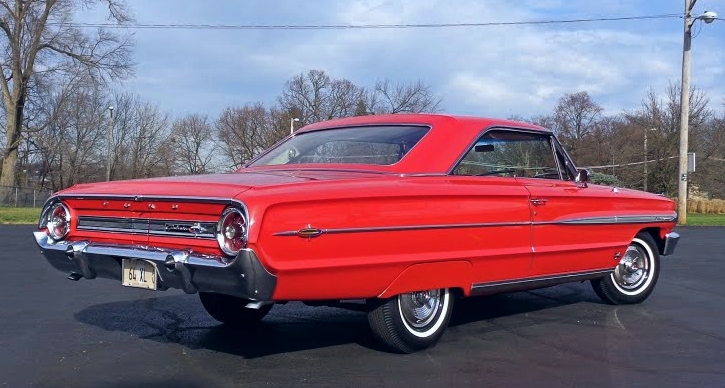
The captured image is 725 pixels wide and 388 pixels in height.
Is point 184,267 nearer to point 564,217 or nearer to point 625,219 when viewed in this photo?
point 564,217

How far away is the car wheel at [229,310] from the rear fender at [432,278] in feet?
4.96

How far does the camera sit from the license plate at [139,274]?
457 cm

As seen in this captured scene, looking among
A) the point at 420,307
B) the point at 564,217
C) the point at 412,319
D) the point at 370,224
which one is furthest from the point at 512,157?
the point at 370,224

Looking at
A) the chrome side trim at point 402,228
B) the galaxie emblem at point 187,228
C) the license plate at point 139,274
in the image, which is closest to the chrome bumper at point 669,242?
the chrome side trim at point 402,228

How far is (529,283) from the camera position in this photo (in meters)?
5.83

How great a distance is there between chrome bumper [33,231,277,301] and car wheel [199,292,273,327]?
1.26 m

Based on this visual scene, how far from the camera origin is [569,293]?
8039 mm

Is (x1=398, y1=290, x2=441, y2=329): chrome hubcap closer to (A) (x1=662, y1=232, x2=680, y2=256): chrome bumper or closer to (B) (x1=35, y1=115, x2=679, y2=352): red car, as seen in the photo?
(B) (x1=35, y1=115, x2=679, y2=352): red car

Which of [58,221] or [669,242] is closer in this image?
[58,221]

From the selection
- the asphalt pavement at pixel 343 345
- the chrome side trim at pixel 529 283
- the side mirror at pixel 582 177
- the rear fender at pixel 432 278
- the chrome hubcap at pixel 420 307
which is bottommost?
the asphalt pavement at pixel 343 345

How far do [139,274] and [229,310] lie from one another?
1.52 metres

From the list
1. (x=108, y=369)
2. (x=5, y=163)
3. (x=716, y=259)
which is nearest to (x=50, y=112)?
(x=5, y=163)

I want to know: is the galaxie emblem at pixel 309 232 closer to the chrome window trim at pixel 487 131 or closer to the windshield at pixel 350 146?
the windshield at pixel 350 146

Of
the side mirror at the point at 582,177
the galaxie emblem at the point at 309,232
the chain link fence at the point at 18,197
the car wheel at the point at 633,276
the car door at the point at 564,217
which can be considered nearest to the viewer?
the galaxie emblem at the point at 309,232
